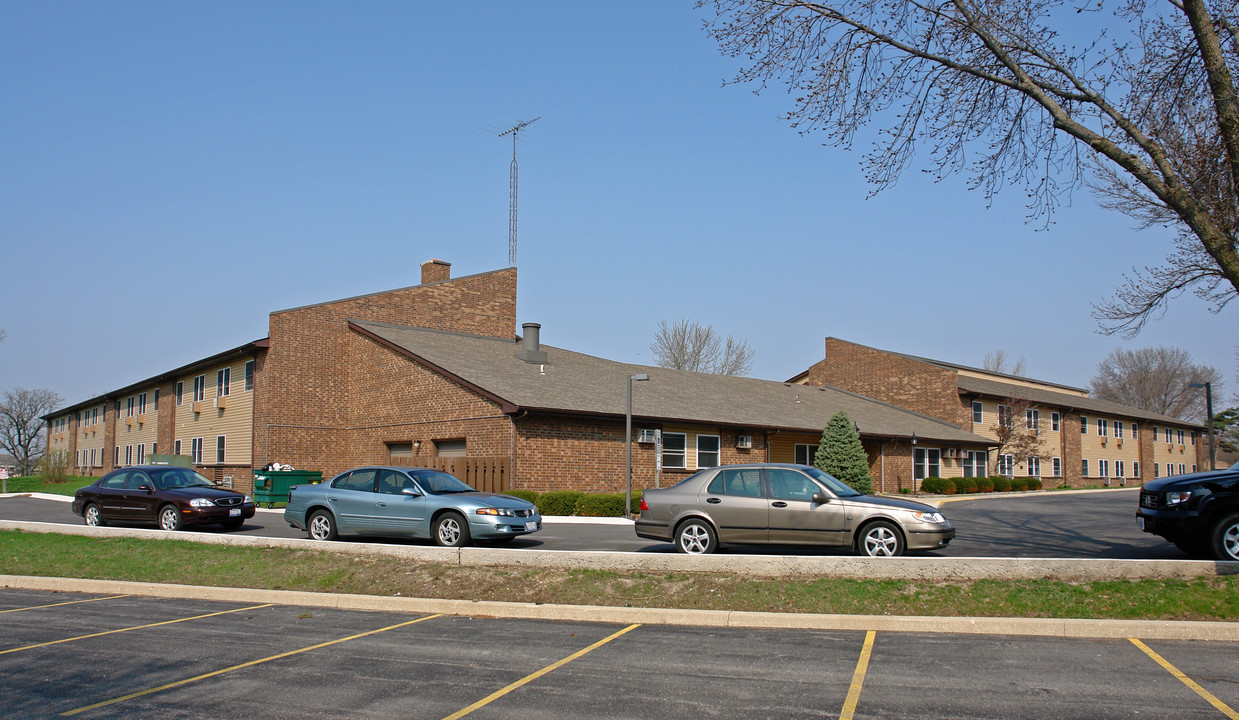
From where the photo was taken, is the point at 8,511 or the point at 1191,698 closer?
the point at 1191,698

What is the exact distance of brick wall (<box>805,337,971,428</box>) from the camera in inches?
1693

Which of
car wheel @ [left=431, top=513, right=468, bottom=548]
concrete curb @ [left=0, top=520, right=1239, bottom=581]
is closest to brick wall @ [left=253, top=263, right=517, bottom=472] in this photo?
car wheel @ [left=431, top=513, right=468, bottom=548]

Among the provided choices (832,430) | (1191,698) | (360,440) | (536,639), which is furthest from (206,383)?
(1191,698)

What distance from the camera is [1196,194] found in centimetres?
1319

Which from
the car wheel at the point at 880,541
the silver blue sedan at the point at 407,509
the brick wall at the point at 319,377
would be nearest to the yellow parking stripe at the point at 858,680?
the car wheel at the point at 880,541

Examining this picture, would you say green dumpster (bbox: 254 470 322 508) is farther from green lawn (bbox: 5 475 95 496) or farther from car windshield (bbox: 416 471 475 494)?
green lawn (bbox: 5 475 95 496)

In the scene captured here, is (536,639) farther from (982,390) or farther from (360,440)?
(982,390)

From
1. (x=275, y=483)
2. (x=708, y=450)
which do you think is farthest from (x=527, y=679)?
(x=708, y=450)

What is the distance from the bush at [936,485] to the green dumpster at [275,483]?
2498 centimetres

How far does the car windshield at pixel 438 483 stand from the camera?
1446 centimetres

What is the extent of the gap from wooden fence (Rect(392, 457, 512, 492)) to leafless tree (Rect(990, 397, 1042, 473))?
96.4ft

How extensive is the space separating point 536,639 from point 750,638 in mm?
2202

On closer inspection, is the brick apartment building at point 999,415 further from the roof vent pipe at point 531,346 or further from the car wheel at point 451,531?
the car wheel at point 451,531

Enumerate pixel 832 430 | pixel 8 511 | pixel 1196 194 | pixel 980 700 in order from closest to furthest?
pixel 980 700 < pixel 1196 194 < pixel 8 511 < pixel 832 430
